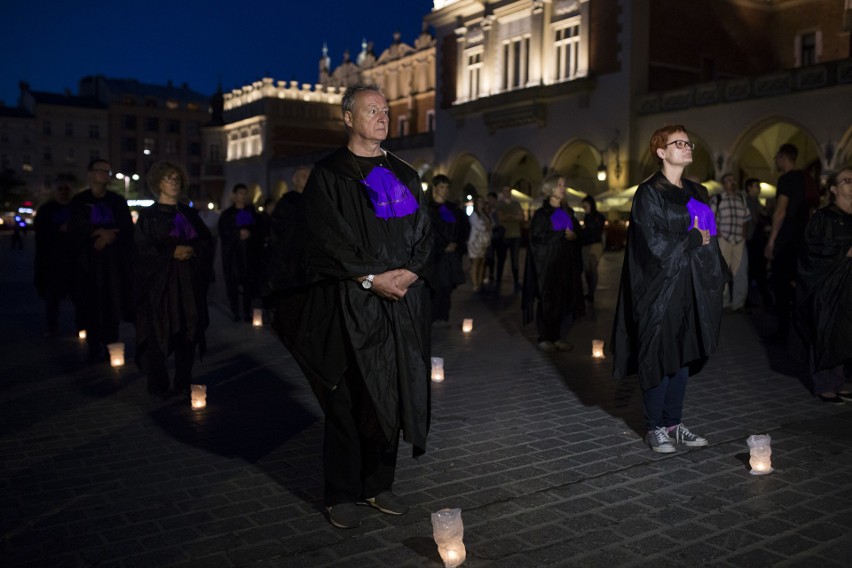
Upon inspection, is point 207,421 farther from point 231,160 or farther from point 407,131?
point 231,160

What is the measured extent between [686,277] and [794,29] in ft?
102

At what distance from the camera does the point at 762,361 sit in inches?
324

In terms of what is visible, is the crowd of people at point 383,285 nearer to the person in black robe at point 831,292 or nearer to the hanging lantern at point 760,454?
the person in black robe at point 831,292

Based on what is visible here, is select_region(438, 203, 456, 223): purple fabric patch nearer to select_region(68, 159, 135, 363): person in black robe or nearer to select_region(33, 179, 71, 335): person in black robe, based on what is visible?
select_region(68, 159, 135, 363): person in black robe

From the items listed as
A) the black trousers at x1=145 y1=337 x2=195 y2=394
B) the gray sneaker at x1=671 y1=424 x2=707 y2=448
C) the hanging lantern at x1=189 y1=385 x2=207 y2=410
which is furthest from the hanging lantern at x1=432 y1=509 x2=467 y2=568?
the black trousers at x1=145 y1=337 x2=195 y2=394

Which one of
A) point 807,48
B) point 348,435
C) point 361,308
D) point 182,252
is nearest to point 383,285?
point 361,308

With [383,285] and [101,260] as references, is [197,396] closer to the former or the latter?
[101,260]

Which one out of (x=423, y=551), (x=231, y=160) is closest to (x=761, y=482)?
(x=423, y=551)

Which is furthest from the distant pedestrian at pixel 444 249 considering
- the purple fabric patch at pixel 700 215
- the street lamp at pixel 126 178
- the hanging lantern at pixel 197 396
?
the street lamp at pixel 126 178

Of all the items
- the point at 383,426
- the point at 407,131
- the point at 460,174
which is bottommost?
the point at 383,426

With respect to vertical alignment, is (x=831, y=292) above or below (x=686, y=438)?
above

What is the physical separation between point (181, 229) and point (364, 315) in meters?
3.41

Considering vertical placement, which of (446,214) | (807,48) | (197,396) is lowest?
(197,396)

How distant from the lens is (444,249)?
11.0 m
